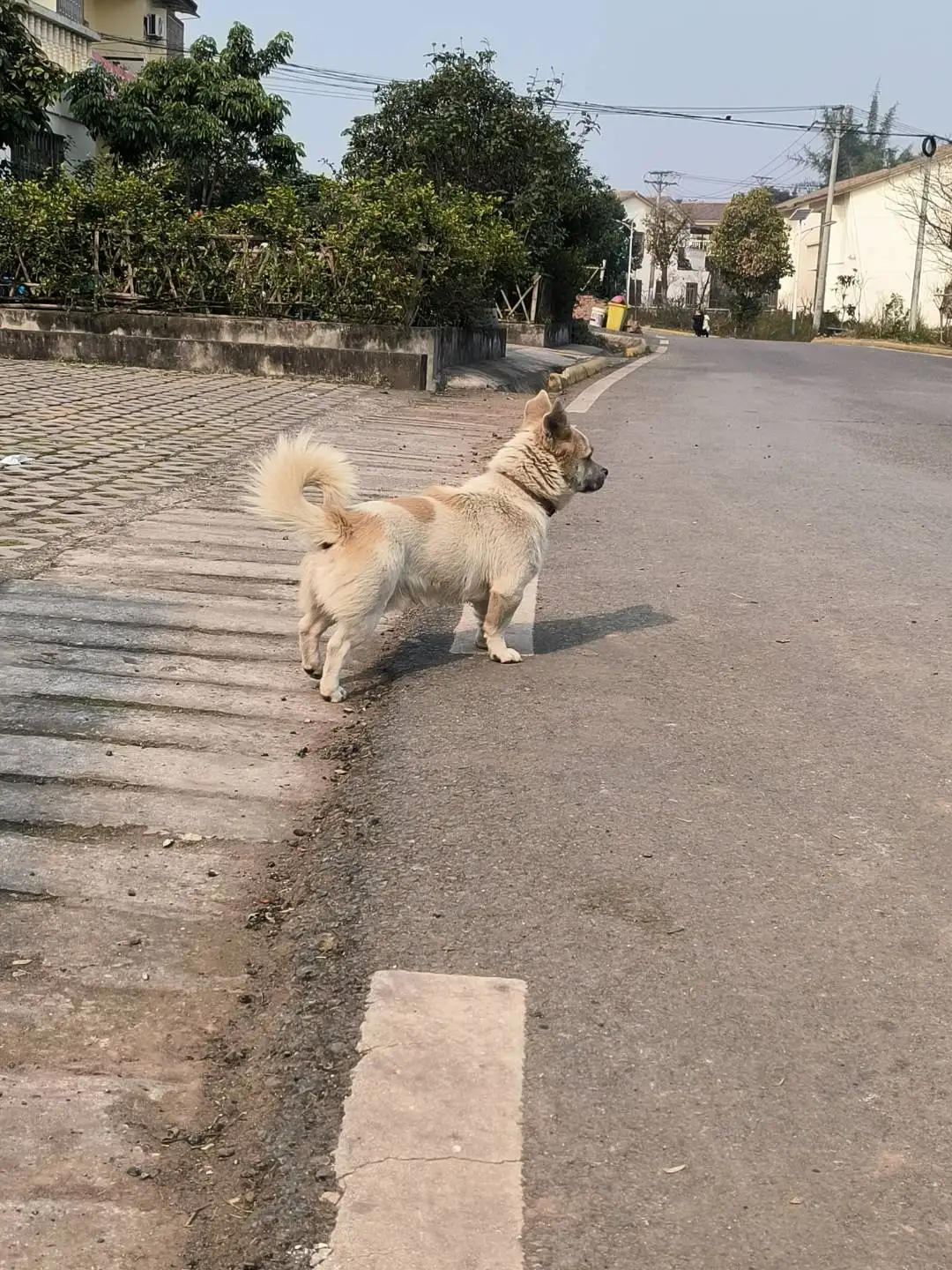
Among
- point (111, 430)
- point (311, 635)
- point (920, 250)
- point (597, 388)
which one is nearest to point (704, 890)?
point (311, 635)

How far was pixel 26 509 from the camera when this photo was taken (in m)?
7.89

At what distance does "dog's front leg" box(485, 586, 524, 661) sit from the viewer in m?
5.38

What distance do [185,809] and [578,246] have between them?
91.6 feet

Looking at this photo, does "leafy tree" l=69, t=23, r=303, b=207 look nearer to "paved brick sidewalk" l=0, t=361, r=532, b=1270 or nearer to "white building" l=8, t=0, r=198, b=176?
"white building" l=8, t=0, r=198, b=176

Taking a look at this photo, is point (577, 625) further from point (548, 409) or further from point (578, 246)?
point (578, 246)

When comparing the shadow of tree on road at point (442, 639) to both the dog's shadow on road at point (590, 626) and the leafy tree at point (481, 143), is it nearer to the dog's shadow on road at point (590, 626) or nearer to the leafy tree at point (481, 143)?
the dog's shadow on road at point (590, 626)

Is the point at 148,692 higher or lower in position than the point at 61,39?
lower

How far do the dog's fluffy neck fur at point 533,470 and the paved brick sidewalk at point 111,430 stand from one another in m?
2.69

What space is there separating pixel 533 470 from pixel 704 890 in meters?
2.64

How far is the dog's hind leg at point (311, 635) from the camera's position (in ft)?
16.4

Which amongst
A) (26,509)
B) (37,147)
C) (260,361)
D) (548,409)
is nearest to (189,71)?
(37,147)

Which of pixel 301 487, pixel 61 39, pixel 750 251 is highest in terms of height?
pixel 61 39

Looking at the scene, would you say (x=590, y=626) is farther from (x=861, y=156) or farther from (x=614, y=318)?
(x=861, y=156)

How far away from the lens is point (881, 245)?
65.2 metres
